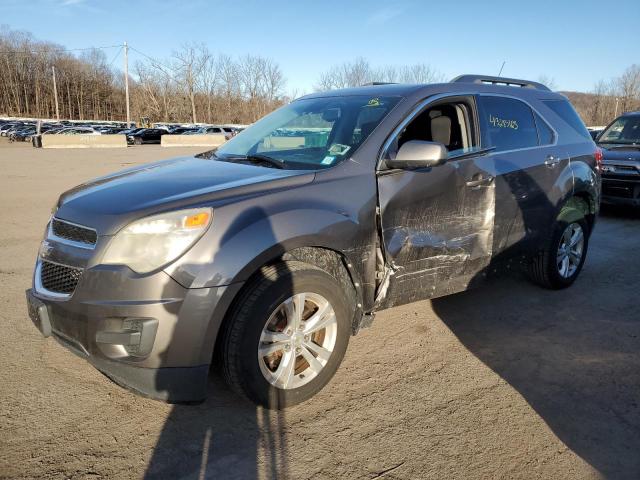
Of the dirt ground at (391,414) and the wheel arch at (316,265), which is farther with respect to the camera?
the wheel arch at (316,265)

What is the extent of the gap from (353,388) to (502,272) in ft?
6.14

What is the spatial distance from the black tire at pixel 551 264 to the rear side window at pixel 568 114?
2.93 feet

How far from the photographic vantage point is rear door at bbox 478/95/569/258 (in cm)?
406

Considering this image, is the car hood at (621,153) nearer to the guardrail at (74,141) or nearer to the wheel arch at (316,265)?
the wheel arch at (316,265)

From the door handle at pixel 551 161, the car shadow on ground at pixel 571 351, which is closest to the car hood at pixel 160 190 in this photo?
the car shadow on ground at pixel 571 351

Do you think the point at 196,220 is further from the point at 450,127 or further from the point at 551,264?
the point at 551,264

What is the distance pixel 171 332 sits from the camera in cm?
248

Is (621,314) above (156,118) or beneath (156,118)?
beneath

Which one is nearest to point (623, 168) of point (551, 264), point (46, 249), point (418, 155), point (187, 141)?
point (551, 264)

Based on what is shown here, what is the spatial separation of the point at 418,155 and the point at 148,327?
1.94 meters

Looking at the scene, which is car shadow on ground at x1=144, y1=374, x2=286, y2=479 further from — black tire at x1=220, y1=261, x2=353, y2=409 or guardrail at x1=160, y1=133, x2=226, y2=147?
guardrail at x1=160, y1=133, x2=226, y2=147

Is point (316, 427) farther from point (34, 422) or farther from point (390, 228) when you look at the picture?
point (34, 422)

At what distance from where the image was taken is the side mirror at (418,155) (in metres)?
3.22

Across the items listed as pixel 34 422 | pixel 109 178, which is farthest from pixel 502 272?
pixel 34 422
